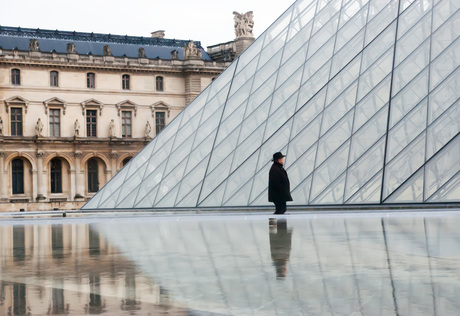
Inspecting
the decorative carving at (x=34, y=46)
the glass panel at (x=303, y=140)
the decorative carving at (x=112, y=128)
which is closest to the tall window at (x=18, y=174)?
the decorative carving at (x=112, y=128)

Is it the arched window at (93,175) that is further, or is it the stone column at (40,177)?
the arched window at (93,175)

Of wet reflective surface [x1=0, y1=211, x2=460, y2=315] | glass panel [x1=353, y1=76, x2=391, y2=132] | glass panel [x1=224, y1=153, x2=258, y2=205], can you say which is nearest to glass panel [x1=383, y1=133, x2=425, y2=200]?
glass panel [x1=353, y1=76, x2=391, y2=132]

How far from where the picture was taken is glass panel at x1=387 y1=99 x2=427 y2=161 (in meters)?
16.2

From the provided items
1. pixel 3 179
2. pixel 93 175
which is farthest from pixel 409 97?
pixel 93 175

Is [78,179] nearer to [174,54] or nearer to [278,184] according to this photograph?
[174,54]

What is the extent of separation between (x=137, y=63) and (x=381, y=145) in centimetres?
4814

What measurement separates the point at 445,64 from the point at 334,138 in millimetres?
2605

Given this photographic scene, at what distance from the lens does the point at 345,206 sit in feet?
51.8

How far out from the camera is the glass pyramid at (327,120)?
15945 millimetres

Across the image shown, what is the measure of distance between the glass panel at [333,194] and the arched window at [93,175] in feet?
156

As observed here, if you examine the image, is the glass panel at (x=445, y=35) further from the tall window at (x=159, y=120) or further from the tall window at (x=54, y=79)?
the tall window at (x=159, y=120)

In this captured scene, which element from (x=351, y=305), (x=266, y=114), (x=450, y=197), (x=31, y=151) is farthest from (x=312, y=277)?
(x=31, y=151)

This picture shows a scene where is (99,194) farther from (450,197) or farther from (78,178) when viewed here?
(78,178)

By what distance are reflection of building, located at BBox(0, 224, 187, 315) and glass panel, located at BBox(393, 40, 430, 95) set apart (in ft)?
32.1
